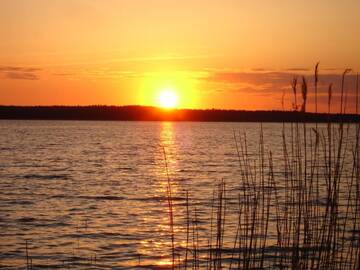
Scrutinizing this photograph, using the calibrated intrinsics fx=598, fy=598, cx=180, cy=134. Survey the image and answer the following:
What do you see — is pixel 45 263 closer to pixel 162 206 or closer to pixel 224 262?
pixel 224 262

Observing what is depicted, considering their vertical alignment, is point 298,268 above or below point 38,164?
above

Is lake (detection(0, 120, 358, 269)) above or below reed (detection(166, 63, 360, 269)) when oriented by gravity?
below

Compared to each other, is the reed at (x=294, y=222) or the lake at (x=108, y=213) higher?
the reed at (x=294, y=222)

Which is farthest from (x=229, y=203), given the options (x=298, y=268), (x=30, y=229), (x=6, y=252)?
(x=298, y=268)

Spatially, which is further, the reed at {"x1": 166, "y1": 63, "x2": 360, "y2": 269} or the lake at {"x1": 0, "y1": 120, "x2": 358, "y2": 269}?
the lake at {"x1": 0, "y1": 120, "x2": 358, "y2": 269}

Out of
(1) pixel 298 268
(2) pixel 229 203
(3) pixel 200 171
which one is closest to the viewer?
(1) pixel 298 268

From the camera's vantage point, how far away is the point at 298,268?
6695 millimetres

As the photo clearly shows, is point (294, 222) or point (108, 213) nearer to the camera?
point (294, 222)

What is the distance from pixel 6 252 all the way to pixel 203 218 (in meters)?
6.65

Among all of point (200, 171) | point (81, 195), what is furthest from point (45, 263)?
point (200, 171)

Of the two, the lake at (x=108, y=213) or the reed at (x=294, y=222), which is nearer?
the reed at (x=294, y=222)

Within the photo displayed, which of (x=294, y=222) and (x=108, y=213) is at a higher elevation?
(x=294, y=222)

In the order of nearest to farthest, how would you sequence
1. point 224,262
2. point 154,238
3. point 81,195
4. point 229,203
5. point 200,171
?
point 224,262 → point 154,238 → point 229,203 → point 81,195 → point 200,171

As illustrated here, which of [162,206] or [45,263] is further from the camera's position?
[162,206]
